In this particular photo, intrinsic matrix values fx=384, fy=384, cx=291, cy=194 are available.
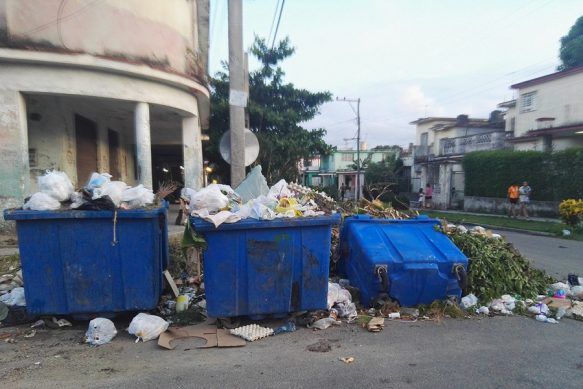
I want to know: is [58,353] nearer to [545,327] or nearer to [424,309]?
[424,309]

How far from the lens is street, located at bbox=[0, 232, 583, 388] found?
2814 millimetres

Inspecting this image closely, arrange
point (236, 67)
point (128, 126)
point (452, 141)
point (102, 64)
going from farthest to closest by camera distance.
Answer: point (452, 141)
point (128, 126)
point (102, 64)
point (236, 67)

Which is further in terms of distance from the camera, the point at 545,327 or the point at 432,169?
the point at 432,169

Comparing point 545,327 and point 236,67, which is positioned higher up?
point 236,67

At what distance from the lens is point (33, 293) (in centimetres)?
363

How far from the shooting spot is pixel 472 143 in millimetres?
24828

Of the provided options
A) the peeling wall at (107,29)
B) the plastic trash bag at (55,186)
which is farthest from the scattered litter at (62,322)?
the peeling wall at (107,29)

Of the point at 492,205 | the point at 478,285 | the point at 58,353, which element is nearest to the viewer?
the point at 58,353

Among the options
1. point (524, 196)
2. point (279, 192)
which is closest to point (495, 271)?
point (279, 192)

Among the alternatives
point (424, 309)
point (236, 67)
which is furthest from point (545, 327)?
point (236, 67)

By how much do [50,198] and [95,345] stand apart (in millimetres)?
1428

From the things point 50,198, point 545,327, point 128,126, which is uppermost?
point 128,126

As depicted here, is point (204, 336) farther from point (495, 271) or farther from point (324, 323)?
point (495, 271)

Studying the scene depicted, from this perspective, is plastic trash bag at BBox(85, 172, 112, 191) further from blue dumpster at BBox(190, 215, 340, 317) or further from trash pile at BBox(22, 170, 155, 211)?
blue dumpster at BBox(190, 215, 340, 317)
